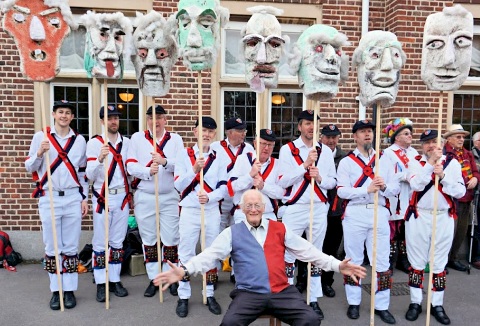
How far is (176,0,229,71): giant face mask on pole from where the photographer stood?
13.5ft

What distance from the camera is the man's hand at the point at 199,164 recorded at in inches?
174

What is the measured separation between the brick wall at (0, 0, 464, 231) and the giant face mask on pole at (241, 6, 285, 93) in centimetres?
240

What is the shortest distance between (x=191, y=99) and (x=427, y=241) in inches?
151

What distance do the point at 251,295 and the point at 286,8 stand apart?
4.72 meters

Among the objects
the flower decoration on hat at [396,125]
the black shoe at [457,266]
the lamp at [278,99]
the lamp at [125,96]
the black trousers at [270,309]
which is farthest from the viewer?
the lamp at [278,99]

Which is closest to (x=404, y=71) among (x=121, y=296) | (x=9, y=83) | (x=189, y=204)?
(x=189, y=204)

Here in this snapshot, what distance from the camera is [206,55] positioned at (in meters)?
4.27

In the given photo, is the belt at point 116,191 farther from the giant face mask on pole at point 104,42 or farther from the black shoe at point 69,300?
the giant face mask on pole at point 104,42

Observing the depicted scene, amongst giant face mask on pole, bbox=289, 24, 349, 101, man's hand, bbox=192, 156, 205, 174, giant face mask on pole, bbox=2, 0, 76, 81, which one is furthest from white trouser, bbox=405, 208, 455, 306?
giant face mask on pole, bbox=2, 0, 76, 81

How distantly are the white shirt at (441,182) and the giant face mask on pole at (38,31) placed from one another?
12.5 feet

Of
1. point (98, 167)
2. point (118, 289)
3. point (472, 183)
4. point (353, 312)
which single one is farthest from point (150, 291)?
point (472, 183)

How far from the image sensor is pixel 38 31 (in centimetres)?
429

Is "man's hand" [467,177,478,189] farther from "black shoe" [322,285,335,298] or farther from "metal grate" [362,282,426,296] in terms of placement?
"black shoe" [322,285,335,298]

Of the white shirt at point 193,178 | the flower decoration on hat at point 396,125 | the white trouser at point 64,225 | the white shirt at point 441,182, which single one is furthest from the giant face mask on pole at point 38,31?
the flower decoration on hat at point 396,125
